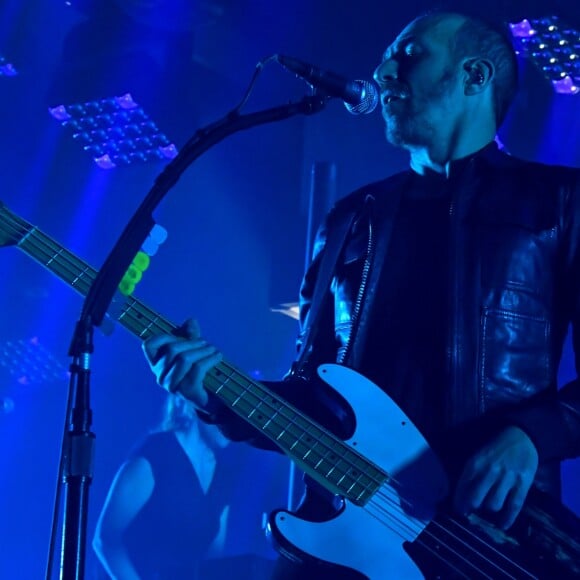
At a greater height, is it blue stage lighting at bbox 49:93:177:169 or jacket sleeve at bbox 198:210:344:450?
jacket sleeve at bbox 198:210:344:450

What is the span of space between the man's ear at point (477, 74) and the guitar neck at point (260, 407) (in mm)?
1213

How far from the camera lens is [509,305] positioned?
94.0 inches

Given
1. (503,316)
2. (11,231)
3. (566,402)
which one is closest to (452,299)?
(503,316)

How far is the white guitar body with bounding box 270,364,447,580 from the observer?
207 cm

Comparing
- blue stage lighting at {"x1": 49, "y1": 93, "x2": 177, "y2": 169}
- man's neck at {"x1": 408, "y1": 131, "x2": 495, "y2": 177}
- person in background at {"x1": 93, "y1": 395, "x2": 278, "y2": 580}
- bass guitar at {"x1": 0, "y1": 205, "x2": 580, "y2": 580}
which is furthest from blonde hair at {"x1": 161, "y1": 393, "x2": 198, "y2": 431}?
bass guitar at {"x1": 0, "y1": 205, "x2": 580, "y2": 580}

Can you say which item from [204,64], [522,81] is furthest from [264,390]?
[204,64]

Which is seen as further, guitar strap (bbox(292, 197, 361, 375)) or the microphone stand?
guitar strap (bbox(292, 197, 361, 375))

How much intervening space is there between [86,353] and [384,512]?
2.68 ft

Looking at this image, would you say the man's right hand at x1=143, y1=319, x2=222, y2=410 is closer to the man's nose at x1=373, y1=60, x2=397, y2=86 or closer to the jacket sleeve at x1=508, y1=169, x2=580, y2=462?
the jacket sleeve at x1=508, y1=169, x2=580, y2=462

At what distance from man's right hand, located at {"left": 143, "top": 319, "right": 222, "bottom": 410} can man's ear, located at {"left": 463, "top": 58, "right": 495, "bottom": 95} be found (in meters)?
1.24

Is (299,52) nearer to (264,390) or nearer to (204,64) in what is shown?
(204,64)

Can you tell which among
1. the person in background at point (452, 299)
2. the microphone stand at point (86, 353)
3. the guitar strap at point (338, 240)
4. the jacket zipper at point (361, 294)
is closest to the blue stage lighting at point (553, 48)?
the person in background at point (452, 299)

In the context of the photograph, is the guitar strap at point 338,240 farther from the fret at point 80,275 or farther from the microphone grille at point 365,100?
the fret at point 80,275

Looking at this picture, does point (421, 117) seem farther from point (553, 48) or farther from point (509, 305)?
point (553, 48)
